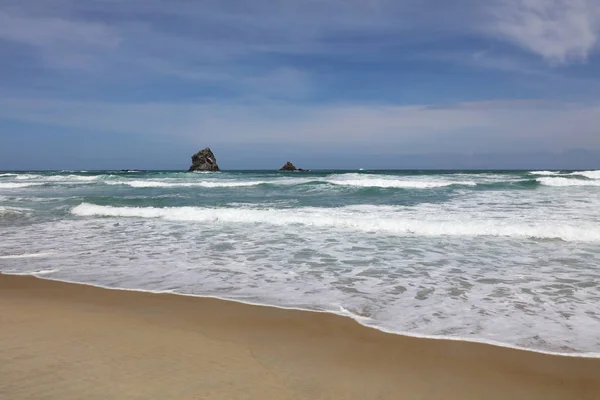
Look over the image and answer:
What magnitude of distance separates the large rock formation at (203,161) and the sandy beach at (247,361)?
67.5 meters

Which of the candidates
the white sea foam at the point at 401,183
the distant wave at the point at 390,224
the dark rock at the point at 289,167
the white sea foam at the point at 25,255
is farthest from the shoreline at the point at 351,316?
the dark rock at the point at 289,167

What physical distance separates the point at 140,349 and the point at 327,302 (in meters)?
2.06

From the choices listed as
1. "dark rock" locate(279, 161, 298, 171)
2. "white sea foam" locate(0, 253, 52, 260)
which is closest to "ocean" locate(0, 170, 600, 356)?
"white sea foam" locate(0, 253, 52, 260)

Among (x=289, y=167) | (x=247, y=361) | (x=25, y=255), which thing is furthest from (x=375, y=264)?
(x=289, y=167)

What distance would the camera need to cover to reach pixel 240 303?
4.46 metres

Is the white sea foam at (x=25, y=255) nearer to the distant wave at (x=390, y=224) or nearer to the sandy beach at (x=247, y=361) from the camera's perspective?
the sandy beach at (x=247, y=361)

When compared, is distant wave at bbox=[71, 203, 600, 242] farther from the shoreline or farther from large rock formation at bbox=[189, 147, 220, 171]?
large rock formation at bbox=[189, 147, 220, 171]

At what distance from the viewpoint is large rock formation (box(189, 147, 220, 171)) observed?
2749 inches

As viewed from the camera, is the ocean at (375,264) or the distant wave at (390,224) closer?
the ocean at (375,264)

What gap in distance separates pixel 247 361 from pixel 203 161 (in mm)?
69154

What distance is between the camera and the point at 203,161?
229 feet

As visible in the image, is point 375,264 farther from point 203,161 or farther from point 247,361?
point 203,161

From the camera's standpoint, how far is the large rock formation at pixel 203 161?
2749 inches

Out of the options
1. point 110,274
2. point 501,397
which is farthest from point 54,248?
point 501,397
